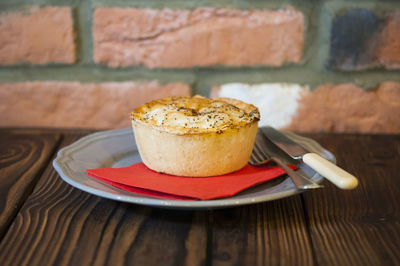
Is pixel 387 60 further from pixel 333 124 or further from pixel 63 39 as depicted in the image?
pixel 63 39

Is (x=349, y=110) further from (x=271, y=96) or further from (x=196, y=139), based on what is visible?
(x=196, y=139)

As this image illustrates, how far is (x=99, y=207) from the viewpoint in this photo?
735mm

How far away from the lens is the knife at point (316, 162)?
617mm

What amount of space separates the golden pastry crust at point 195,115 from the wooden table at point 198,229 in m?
0.14

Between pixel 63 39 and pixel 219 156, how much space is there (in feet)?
2.32

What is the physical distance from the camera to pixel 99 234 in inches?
25.7

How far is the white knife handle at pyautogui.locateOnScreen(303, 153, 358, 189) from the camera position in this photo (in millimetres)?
612

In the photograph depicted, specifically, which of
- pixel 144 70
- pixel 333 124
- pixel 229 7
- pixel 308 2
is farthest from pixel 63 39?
pixel 333 124

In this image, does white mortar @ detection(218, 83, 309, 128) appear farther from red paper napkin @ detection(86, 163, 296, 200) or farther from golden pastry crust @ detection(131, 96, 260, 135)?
red paper napkin @ detection(86, 163, 296, 200)

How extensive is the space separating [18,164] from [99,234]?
0.41 meters

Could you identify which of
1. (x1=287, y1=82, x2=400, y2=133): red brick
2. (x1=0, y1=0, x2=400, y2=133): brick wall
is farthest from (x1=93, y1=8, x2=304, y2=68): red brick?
(x1=287, y1=82, x2=400, y2=133): red brick

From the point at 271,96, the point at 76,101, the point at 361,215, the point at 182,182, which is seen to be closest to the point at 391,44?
the point at 271,96

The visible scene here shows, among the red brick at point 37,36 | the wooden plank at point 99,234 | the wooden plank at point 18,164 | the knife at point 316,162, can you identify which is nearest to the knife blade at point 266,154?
the knife at point 316,162

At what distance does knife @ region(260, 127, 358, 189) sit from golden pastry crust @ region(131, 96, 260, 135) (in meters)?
0.09
